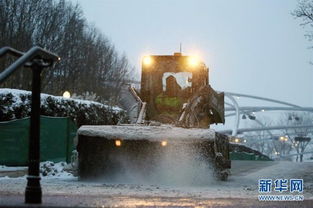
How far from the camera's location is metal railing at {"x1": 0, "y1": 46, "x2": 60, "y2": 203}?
619 centimetres

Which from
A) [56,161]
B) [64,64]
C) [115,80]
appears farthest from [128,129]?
[115,80]

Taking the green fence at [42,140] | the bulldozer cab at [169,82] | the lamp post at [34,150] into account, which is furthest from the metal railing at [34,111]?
the green fence at [42,140]

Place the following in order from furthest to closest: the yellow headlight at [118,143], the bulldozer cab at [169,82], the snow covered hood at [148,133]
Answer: the bulldozer cab at [169,82] < the yellow headlight at [118,143] < the snow covered hood at [148,133]

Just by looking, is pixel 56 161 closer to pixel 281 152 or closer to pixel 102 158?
pixel 102 158

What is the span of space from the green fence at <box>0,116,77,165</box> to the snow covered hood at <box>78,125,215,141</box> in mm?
5388

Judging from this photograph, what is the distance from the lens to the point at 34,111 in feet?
21.7

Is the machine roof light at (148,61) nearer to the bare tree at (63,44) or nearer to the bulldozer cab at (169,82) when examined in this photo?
the bulldozer cab at (169,82)

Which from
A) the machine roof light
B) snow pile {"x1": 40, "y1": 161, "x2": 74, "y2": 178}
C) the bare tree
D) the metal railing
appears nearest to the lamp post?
the metal railing

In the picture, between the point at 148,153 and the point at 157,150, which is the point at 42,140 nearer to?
the point at 148,153

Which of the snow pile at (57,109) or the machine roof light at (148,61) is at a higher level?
the machine roof light at (148,61)

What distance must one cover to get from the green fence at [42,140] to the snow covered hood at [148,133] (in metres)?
5.39

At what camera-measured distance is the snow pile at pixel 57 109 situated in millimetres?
20625

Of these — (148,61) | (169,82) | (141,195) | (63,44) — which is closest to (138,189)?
(141,195)

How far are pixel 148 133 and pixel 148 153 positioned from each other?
55cm
